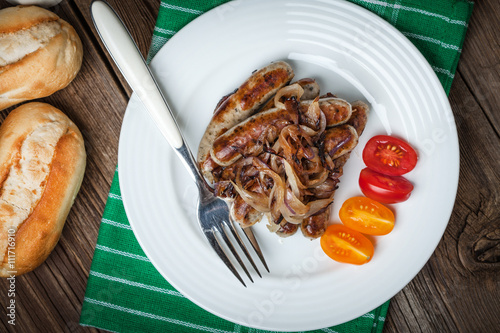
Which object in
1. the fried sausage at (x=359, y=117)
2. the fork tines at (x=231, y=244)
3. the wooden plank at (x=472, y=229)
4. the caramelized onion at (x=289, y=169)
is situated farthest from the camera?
the wooden plank at (x=472, y=229)

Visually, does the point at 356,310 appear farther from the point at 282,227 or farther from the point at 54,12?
the point at 54,12

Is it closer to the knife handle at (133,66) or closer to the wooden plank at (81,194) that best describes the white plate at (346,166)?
the knife handle at (133,66)

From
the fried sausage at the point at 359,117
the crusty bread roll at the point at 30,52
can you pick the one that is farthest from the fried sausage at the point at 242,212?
the crusty bread roll at the point at 30,52

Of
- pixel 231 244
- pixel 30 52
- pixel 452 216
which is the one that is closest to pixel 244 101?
pixel 231 244

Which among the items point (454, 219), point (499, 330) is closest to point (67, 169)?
point (454, 219)

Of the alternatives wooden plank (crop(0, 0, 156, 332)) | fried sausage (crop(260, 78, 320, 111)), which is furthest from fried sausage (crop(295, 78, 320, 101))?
wooden plank (crop(0, 0, 156, 332))

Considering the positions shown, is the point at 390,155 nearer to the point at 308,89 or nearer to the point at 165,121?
the point at 308,89

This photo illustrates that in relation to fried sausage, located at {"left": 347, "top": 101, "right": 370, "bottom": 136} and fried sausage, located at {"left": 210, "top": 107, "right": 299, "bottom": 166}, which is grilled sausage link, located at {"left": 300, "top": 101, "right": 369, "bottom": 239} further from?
fried sausage, located at {"left": 210, "top": 107, "right": 299, "bottom": 166}
